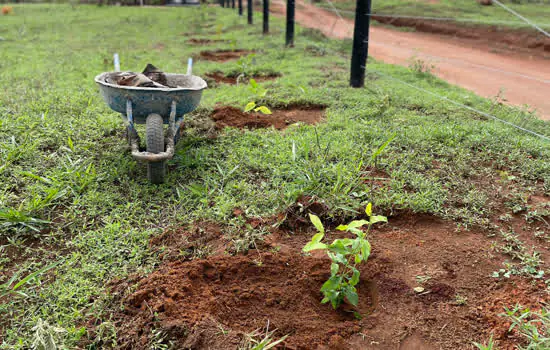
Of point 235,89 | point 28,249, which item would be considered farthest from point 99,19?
point 28,249

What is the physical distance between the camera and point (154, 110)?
9.41 ft

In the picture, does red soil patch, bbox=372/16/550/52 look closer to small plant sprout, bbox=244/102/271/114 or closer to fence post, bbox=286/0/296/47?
fence post, bbox=286/0/296/47

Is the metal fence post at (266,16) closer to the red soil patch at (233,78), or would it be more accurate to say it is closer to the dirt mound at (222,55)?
the dirt mound at (222,55)

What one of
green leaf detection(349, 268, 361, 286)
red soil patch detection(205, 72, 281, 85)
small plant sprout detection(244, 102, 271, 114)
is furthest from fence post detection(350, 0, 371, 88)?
green leaf detection(349, 268, 361, 286)

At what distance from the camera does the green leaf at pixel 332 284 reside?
68.8 inches

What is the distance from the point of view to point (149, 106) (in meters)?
2.83

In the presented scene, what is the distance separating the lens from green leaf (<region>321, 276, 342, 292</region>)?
1748mm

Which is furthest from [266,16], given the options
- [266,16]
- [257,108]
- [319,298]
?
[319,298]

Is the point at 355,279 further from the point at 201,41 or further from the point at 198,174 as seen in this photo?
the point at 201,41

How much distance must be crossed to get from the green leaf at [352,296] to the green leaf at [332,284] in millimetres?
52

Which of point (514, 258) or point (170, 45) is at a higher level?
point (170, 45)

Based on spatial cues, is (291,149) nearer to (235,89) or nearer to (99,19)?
(235,89)

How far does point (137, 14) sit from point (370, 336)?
1528 centimetres

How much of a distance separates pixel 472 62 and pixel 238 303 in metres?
Result: 6.64
